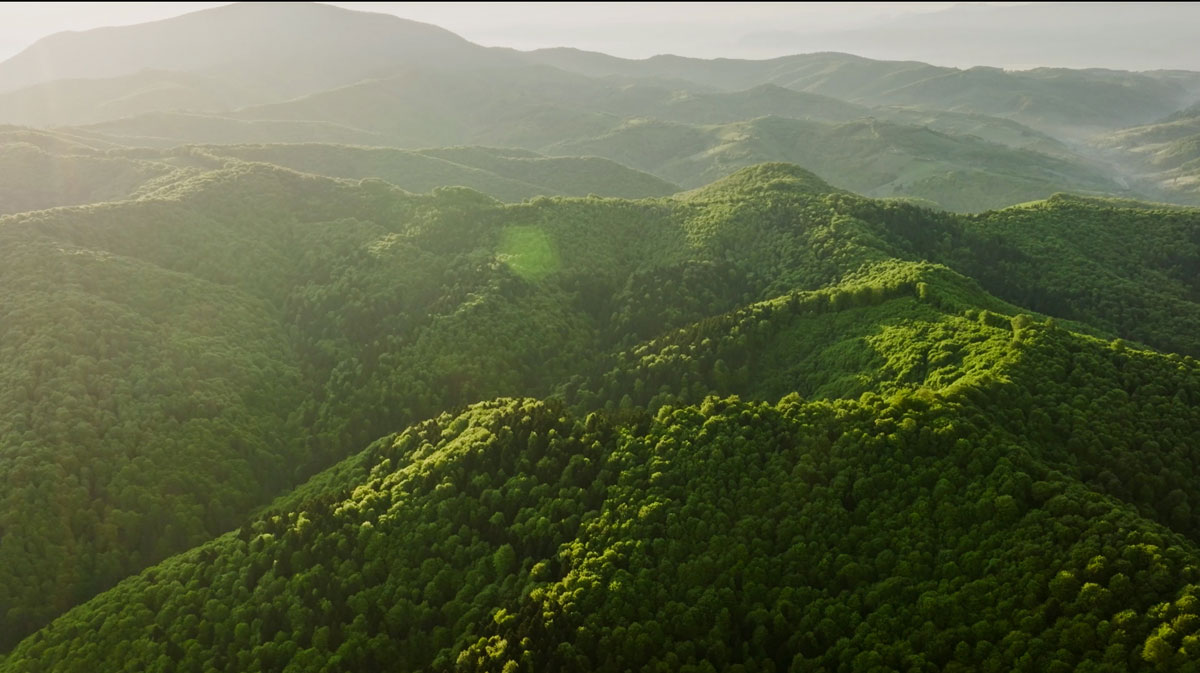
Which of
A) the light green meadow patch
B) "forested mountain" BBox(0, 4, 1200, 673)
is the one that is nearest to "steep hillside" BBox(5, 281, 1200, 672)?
"forested mountain" BBox(0, 4, 1200, 673)

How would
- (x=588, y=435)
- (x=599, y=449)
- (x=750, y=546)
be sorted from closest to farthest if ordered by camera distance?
1. (x=750, y=546)
2. (x=599, y=449)
3. (x=588, y=435)

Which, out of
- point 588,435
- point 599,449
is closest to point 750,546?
point 599,449

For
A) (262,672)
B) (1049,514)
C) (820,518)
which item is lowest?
(262,672)

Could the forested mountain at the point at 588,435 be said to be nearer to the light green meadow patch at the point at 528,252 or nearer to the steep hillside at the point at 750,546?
the steep hillside at the point at 750,546

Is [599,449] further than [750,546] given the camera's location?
Yes

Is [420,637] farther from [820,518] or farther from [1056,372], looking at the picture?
[1056,372]

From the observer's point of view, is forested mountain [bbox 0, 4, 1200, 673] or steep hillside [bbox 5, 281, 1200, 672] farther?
forested mountain [bbox 0, 4, 1200, 673]

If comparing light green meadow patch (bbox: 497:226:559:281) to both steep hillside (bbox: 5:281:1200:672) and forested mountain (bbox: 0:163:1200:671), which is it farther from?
steep hillside (bbox: 5:281:1200:672)

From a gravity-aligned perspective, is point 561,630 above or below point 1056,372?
below

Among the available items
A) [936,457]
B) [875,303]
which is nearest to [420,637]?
[936,457]

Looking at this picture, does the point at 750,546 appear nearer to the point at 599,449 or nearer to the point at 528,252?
the point at 599,449

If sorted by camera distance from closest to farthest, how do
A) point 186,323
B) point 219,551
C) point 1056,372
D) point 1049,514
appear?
point 1049,514 → point 1056,372 → point 219,551 → point 186,323
